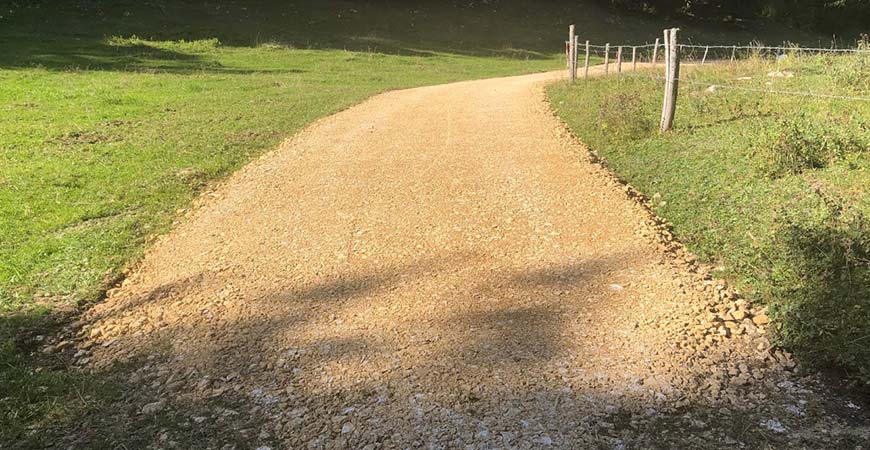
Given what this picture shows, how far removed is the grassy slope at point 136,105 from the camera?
4.31 m

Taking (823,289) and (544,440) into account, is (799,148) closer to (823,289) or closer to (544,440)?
(823,289)

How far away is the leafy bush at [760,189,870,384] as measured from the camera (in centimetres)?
372

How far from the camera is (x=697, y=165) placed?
771 cm

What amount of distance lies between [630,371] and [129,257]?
15.1 ft

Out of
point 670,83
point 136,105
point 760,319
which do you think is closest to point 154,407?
point 760,319

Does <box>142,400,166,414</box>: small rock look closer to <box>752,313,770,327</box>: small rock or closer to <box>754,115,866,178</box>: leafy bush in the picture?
<box>752,313,770,327</box>: small rock

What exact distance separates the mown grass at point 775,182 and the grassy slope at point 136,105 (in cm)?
399

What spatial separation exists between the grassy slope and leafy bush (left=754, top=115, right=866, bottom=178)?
6.49 m

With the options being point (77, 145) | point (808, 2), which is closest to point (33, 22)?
point (77, 145)

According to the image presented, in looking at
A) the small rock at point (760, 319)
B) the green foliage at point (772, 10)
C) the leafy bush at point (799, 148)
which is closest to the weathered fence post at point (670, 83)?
the leafy bush at point (799, 148)

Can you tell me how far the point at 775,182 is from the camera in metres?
6.66

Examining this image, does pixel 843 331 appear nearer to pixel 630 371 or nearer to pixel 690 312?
pixel 690 312

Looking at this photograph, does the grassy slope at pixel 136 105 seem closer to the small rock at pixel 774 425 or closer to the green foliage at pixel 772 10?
the small rock at pixel 774 425

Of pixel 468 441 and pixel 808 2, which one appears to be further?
pixel 808 2
